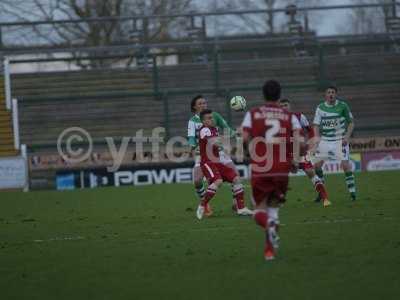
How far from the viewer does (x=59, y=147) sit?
27.8m

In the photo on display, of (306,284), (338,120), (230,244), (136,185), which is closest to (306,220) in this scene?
(230,244)

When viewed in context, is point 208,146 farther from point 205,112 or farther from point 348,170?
point 348,170

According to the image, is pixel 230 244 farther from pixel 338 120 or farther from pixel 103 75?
pixel 103 75

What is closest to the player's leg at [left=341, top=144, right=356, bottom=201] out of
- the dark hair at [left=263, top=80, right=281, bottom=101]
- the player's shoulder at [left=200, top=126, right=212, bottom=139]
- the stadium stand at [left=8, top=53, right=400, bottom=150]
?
the player's shoulder at [left=200, top=126, right=212, bottom=139]

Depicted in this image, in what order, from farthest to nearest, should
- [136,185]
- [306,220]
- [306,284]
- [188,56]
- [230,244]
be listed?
[188,56] → [136,185] → [306,220] → [230,244] → [306,284]

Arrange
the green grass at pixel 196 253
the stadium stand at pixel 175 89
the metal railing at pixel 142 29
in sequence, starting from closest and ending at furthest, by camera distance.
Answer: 1. the green grass at pixel 196 253
2. the stadium stand at pixel 175 89
3. the metal railing at pixel 142 29

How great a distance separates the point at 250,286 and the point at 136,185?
1853 cm

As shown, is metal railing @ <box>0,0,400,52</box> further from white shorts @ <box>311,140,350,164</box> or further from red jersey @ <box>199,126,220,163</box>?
red jersey @ <box>199,126,220,163</box>

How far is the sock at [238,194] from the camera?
49.0 feet

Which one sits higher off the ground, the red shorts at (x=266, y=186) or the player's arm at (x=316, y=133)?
the player's arm at (x=316, y=133)

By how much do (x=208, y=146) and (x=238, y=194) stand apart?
94cm

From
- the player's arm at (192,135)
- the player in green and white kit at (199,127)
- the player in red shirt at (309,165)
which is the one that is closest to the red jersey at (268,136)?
the player in green and white kit at (199,127)

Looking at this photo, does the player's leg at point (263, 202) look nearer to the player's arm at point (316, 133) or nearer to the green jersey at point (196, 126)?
the green jersey at point (196, 126)

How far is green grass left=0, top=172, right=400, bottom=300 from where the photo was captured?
825 centimetres
